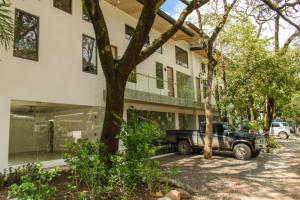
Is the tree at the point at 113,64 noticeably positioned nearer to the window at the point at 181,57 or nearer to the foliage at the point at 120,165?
the foliage at the point at 120,165

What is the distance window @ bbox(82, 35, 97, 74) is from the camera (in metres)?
14.2

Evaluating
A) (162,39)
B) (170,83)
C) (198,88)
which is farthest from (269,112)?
(162,39)

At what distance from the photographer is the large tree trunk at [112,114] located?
8.17 metres

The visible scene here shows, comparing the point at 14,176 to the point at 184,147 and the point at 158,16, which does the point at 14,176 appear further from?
the point at 158,16

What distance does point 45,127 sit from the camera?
1310 cm

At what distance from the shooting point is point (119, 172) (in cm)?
681

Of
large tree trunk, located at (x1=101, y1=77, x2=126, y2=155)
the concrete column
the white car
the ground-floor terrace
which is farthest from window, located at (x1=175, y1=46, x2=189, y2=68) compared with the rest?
the white car

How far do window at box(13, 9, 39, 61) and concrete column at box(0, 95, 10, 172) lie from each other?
6.48ft

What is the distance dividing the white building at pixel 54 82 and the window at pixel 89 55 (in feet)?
0.16

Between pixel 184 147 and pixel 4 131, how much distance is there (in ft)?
34.5

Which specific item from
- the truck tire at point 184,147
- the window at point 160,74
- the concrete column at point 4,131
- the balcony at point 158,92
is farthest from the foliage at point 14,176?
the window at point 160,74

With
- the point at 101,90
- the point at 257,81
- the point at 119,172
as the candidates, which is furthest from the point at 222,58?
the point at 119,172

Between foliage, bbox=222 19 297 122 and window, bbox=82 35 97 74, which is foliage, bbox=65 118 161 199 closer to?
window, bbox=82 35 97 74

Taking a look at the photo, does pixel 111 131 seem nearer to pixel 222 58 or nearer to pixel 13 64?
pixel 13 64
